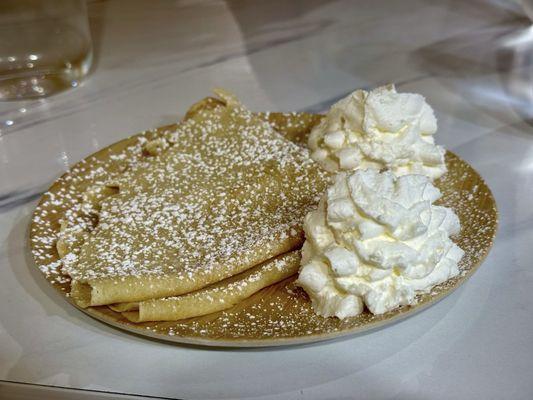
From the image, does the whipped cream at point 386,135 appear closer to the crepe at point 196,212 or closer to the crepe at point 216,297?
the crepe at point 196,212

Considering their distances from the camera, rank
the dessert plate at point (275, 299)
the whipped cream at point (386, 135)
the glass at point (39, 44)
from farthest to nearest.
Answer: the glass at point (39, 44) → the whipped cream at point (386, 135) → the dessert plate at point (275, 299)

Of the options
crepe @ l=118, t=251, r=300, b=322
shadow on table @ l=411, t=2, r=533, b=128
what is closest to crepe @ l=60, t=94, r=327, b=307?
crepe @ l=118, t=251, r=300, b=322

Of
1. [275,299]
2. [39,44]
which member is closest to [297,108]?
[39,44]

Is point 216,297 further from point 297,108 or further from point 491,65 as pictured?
point 491,65

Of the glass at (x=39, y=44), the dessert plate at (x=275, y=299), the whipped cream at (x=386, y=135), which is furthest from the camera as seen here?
the glass at (x=39, y=44)

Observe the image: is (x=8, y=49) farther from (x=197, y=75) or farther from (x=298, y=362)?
(x=298, y=362)

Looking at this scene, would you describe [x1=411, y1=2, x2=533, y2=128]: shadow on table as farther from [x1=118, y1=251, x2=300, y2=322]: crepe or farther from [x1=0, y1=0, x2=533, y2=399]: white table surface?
[x1=118, y1=251, x2=300, y2=322]: crepe

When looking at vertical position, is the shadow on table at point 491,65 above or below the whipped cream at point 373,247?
below

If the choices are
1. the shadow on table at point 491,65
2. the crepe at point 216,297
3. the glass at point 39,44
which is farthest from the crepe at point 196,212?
the shadow on table at point 491,65
